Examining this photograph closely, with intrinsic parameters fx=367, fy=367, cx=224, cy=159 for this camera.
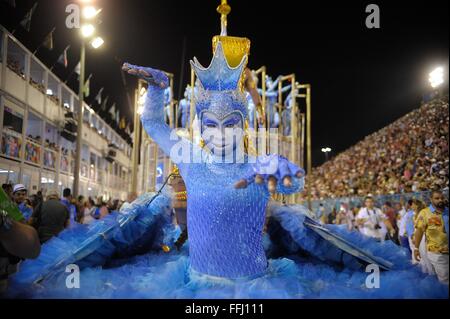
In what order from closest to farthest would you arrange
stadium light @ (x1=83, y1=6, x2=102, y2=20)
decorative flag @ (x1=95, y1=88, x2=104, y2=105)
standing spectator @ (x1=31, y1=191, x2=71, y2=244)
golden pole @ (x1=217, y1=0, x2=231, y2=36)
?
golden pole @ (x1=217, y1=0, x2=231, y2=36), stadium light @ (x1=83, y1=6, x2=102, y2=20), standing spectator @ (x1=31, y1=191, x2=71, y2=244), decorative flag @ (x1=95, y1=88, x2=104, y2=105)

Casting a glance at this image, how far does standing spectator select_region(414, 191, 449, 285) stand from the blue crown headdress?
119 inches

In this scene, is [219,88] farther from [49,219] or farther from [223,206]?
[49,219]

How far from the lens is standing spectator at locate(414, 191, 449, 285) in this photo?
366cm

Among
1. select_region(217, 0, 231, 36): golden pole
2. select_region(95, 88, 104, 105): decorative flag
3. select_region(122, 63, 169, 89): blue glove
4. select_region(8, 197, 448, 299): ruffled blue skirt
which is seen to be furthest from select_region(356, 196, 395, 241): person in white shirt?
select_region(95, 88, 104, 105): decorative flag

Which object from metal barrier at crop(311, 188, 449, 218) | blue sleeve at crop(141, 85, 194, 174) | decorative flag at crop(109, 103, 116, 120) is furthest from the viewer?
decorative flag at crop(109, 103, 116, 120)

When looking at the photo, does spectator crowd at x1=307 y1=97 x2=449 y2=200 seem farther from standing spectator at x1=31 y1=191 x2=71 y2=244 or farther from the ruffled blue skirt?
standing spectator at x1=31 y1=191 x2=71 y2=244

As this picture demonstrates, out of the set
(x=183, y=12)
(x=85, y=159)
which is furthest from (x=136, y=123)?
(x=85, y=159)

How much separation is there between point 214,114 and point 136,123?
534 cm

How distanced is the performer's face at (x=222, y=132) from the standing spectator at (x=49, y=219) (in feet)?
11.0

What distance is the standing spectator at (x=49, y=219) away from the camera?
433 cm

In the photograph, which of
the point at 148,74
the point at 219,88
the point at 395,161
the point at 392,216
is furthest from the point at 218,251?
the point at 395,161

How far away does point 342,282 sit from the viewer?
1.77 meters

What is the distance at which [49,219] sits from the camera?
434 cm
